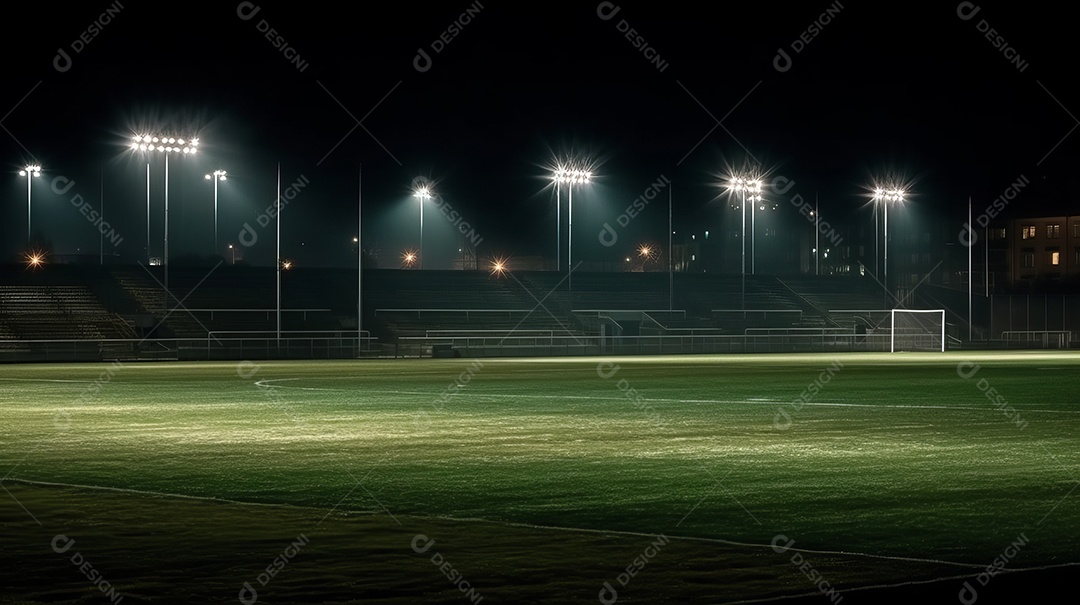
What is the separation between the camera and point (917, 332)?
7950 centimetres

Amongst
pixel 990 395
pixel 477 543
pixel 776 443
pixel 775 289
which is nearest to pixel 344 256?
pixel 775 289

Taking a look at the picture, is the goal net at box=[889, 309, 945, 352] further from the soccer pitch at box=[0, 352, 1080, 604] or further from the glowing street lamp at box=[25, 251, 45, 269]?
the soccer pitch at box=[0, 352, 1080, 604]

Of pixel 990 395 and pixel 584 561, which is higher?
pixel 990 395

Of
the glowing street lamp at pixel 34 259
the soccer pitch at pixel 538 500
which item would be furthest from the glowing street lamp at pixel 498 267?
the soccer pitch at pixel 538 500

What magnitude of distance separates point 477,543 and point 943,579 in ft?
11.2

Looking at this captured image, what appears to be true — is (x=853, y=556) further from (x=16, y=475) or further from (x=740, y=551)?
(x=16, y=475)

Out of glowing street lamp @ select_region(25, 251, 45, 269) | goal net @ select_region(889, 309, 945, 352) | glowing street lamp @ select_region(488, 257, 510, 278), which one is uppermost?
glowing street lamp @ select_region(25, 251, 45, 269)

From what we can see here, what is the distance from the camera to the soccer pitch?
29.0ft

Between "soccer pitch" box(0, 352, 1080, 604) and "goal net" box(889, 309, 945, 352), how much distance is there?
161ft

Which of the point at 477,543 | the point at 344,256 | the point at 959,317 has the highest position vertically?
the point at 344,256

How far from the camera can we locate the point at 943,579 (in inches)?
341

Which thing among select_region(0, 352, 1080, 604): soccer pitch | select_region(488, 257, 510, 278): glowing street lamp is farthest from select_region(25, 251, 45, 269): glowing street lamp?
select_region(0, 352, 1080, 604): soccer pitch

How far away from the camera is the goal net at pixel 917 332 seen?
246 ft

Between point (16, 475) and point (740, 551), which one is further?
point (16, 475)
